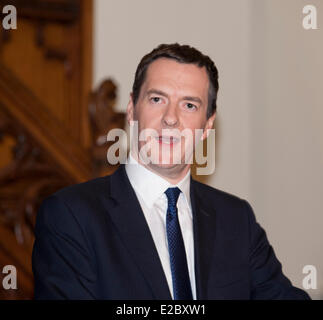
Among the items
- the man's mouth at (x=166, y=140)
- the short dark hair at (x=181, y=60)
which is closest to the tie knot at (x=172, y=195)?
the man's mouth at (x=166, y=140)

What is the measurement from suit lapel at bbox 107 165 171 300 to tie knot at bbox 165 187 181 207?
0.09 metres

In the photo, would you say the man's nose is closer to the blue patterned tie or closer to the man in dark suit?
the man in dark suit

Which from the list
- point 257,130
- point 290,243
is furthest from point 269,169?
point 290,243

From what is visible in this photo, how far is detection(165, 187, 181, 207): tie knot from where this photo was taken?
1.62 metres

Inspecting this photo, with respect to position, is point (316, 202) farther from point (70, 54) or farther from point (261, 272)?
point (70, 54)

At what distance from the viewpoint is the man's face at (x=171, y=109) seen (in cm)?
158

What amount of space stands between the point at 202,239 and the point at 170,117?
0.36 metres

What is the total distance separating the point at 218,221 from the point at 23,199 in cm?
152

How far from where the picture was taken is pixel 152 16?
134 inches

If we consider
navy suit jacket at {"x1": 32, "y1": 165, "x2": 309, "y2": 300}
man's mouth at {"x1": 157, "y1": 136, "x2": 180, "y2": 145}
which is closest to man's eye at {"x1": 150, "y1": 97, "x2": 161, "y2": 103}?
man's mouth at {"x1": 157, "y1": 136, "x2": 180, "y2": 145}

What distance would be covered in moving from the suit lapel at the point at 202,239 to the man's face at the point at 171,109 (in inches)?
5.5

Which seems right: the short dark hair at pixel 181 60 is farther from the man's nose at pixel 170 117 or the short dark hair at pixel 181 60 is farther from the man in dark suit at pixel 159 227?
the man's nose at pixel 170 117

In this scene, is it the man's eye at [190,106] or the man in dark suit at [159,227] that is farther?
the man's eye at [190,106]

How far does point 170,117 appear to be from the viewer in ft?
5.12
